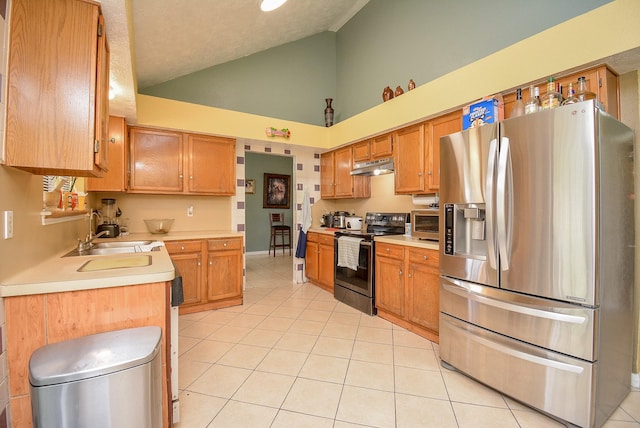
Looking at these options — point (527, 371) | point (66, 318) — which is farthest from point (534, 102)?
point (66, 318)

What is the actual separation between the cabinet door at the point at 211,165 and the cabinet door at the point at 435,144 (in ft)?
7.95

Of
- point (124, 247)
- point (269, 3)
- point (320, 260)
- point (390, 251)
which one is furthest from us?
point (320, 260)

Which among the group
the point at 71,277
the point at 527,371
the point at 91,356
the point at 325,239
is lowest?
the point at 527,371

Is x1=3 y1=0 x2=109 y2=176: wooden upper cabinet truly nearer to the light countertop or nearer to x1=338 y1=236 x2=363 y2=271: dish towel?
the light countertop

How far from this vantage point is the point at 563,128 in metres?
1.54

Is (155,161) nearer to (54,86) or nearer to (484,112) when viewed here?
(54,86)

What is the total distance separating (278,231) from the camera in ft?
24.6

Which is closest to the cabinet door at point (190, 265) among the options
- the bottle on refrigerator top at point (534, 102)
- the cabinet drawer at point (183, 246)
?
the cabinet drawer at point (183, 246)

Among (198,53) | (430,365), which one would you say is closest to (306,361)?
(430,365)

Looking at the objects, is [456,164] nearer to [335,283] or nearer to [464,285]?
[464,285]

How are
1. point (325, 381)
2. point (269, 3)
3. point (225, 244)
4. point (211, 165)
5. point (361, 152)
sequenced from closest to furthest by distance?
point (325, 381), point (269, 3), point (225, 244), point (211, 165), point (361, 152)

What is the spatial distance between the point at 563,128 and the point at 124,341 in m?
2.30

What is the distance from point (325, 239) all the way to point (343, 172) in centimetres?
103

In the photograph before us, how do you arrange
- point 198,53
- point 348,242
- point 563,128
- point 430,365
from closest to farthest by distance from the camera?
point 563,128
point 430,365
point 198,53
point 348,242
